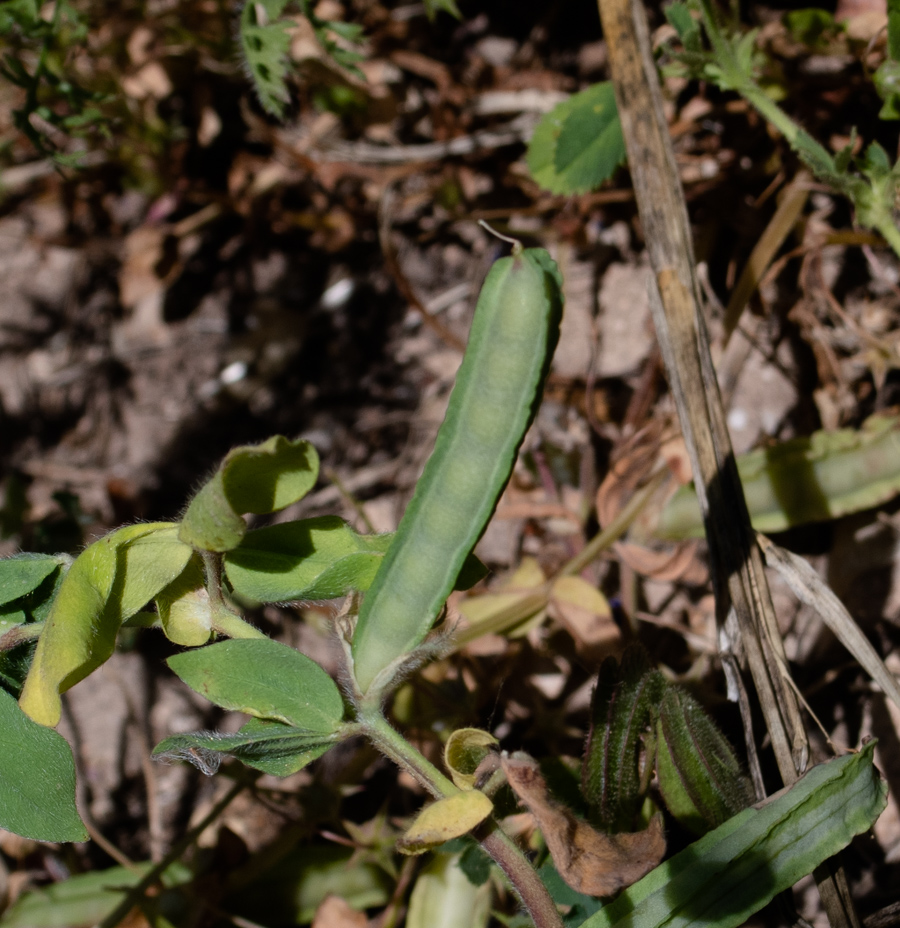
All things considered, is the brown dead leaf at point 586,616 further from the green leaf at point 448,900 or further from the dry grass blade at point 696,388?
the green leaf at point 448,900

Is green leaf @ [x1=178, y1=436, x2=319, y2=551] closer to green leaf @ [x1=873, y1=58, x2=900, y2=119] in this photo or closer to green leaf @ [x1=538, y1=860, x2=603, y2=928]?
green leaf @ [x1=538, y1=860, x2=603, y2=928]

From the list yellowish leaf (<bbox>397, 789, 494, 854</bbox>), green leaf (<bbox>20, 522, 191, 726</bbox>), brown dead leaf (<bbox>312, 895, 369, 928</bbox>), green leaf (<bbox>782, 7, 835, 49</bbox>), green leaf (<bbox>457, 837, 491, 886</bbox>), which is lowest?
brown dead leaf (<bbox>312, 895, 369, 928</bbox>)

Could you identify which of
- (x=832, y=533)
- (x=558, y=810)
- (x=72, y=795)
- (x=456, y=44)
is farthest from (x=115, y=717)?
(x=456, y=44)

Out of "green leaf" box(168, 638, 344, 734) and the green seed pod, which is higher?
the green seed pod

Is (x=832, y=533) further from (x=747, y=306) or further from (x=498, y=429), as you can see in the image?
(x=498, y=429)

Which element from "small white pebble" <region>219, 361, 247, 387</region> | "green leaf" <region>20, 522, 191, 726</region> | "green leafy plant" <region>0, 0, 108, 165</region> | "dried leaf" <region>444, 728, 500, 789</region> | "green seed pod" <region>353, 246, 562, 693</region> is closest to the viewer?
"green seed pod" <region>353, 246, 562, 693</region>

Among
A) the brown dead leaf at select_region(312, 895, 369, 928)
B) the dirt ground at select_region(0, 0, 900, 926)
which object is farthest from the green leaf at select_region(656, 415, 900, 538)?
the brown dead leaf at select_region(312, 895, 369, 928)

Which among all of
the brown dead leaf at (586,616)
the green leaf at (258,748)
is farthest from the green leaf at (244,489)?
the brown dead leaf at (586,616)
